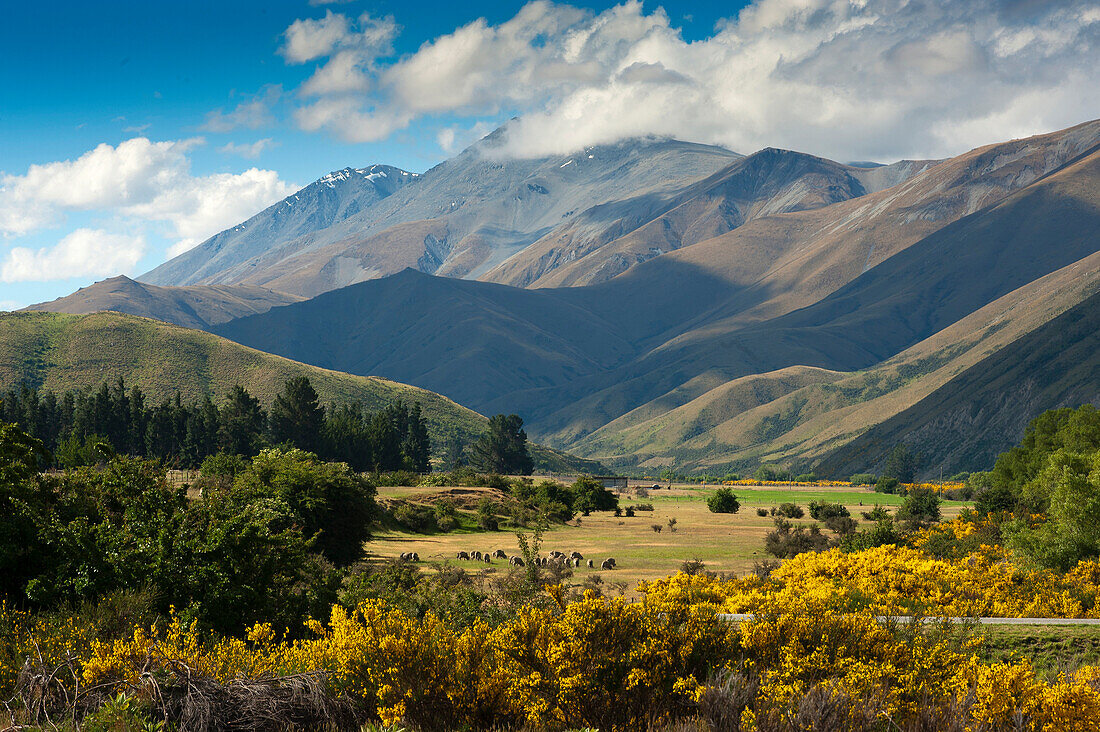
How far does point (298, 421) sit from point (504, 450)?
112 feet

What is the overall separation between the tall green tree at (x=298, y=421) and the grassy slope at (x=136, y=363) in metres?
68.2

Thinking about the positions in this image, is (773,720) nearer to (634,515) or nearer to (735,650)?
(735,650)

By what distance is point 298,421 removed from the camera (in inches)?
4326

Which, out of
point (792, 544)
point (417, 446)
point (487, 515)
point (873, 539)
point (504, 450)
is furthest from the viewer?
point (504, 450)

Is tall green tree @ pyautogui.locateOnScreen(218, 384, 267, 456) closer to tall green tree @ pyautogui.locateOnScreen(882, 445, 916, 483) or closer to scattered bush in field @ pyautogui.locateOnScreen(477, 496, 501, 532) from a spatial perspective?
scattered bush in field @ pyautogui.locateOnScreen(477, 496, 501, 532)

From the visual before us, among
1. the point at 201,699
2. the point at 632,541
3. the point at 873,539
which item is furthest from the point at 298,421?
the point at 201,699

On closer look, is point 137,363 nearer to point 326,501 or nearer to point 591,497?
point 591,497

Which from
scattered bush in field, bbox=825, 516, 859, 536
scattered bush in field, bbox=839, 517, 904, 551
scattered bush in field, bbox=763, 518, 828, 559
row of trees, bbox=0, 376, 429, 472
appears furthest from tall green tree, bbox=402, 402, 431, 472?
scattered bush in field, bbox=839, 517, 904, 551

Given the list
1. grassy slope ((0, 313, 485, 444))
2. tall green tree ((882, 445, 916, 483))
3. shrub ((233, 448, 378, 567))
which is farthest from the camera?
tall green tree ((882, 445, 916, 483))

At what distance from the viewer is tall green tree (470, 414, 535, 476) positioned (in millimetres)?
132375

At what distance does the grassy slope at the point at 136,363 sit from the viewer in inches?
6654

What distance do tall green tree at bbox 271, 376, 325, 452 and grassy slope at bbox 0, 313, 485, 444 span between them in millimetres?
68197

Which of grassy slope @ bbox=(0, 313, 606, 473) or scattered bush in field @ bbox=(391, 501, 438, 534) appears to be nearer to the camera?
scattered bush in field @ bbox=(391, 501, 438, 534)

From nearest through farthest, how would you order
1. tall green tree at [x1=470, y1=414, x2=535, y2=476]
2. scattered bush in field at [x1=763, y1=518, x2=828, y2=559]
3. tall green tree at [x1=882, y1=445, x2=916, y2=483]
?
1. scattered bush in field at [x1=763, y1=518, x2=828, y2=559]
2. tall green tree at [x1=470, y1=414, x2=535, y2=476]
3. tall green tree at [x1=882, y1=445, x2=916, y2=483]
